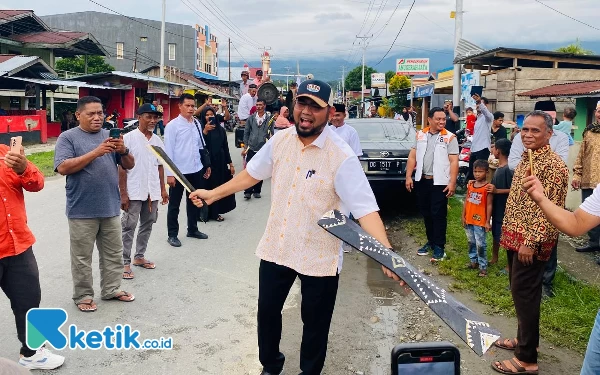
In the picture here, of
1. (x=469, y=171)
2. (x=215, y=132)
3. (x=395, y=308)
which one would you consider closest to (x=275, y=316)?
(x=395, y=308)

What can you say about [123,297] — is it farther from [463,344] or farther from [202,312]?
[463,344]

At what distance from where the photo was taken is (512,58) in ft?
50.2

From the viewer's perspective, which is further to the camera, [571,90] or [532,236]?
[571,90]

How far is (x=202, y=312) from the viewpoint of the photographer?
16.6 ft

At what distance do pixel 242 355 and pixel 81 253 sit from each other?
181 cm

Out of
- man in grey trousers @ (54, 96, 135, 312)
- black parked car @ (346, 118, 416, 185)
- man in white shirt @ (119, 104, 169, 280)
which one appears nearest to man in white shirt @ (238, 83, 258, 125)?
black parked car @ (346, 118, 416, 185)

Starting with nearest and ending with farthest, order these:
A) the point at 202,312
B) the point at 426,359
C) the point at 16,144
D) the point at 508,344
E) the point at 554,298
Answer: the point at 426,359
the point at 16,144
the point at 508,344
the point at 202,312
the point at 554,298

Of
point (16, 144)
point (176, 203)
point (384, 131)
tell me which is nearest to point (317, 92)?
point (16, 144)

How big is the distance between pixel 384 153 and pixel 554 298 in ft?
13.6

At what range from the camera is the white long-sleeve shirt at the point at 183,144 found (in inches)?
286

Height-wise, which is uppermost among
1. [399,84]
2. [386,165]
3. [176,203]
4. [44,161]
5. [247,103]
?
[399,84]

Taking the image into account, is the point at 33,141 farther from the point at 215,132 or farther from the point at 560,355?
the point at 560,355

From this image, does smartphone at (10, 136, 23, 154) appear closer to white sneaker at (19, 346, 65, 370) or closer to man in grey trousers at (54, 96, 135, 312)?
man in grey trousers at (54, 96, 135, 312)

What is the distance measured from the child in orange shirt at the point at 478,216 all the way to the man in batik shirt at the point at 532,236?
2083 mm
